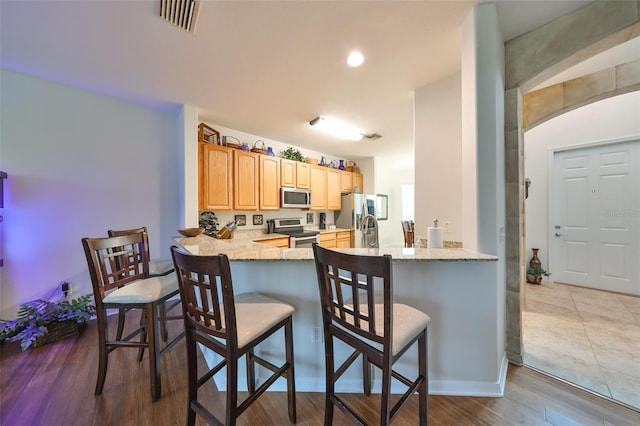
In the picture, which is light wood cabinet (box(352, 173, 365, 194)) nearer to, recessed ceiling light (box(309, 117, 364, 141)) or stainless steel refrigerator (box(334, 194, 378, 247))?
stainless steel refrigerator (box(334, 194, 378, 247))

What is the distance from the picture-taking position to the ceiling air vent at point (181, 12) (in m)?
1.53

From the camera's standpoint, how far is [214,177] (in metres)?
3.27

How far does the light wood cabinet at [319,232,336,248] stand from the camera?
4730mm

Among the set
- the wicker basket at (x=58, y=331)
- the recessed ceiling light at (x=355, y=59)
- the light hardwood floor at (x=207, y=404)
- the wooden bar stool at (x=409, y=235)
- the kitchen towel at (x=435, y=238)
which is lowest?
the light hardwood floor at (x=207, y=404)

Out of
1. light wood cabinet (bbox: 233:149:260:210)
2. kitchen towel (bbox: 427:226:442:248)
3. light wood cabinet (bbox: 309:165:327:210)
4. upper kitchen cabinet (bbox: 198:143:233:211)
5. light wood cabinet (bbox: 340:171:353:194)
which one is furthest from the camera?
light wood cabinet (bbox: 340:171:353:194)

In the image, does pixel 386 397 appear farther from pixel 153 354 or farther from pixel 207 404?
pixel 153 354

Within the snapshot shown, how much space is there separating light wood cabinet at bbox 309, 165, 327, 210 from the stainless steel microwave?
0.68ft

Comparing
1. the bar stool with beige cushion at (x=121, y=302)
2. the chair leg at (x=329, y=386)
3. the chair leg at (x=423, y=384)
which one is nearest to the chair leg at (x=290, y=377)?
the chair leg at (x=329, y=386)

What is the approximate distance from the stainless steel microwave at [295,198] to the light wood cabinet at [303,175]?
0.11 meters

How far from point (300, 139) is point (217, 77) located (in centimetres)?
210

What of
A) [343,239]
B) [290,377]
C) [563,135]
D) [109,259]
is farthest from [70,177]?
[563,135]

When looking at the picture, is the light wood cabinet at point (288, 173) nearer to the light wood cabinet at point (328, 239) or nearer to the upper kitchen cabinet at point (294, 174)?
the upper kitchen cabinet at point (294, 174)

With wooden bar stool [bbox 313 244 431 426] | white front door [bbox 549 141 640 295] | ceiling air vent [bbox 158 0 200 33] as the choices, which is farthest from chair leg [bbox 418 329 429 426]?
white front door [bbox 549 141 640 295]

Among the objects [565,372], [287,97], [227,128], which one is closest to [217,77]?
[287,97]
